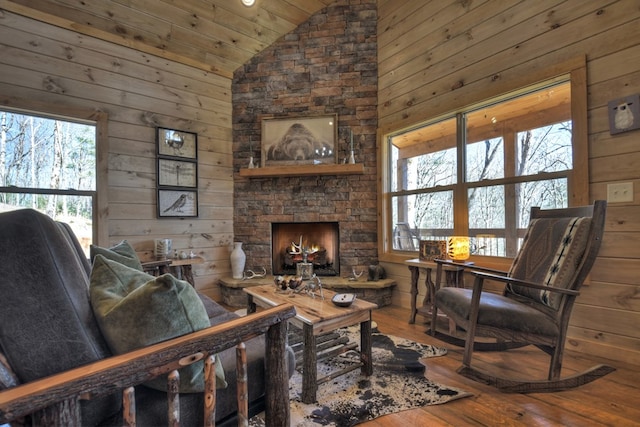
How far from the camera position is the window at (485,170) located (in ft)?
7.49

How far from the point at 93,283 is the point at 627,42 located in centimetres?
315

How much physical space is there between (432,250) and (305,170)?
1660 mm

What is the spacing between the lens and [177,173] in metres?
3.45

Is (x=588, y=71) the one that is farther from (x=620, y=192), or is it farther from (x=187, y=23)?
(x=187, y=23)

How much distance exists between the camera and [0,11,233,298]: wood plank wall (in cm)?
263

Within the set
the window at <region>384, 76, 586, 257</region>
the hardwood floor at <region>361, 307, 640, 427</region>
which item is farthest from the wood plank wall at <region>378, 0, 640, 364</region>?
the hardwood floor at <region>361, 307, 640, 427</region>

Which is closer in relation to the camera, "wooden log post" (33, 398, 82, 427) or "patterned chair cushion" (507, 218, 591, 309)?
"wooden log post" (33, 398, 82, 427)

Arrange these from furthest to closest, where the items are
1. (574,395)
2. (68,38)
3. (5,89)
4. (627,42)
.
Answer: (68,38) → (5,89) → (627,42) → (574,395)

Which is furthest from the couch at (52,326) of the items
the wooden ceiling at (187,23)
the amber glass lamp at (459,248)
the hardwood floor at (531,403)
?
the wooden ceiling at (187,23)

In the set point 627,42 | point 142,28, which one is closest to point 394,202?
point 627,42

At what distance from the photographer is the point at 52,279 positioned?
0.76 meters

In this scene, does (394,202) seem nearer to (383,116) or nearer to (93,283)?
(383,116)

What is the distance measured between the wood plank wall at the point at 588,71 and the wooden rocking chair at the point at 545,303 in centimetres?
41

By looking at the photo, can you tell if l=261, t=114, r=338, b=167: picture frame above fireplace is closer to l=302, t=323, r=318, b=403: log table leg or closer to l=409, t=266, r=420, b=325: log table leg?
l=409, t=266, r=420, b=325: log table leg
